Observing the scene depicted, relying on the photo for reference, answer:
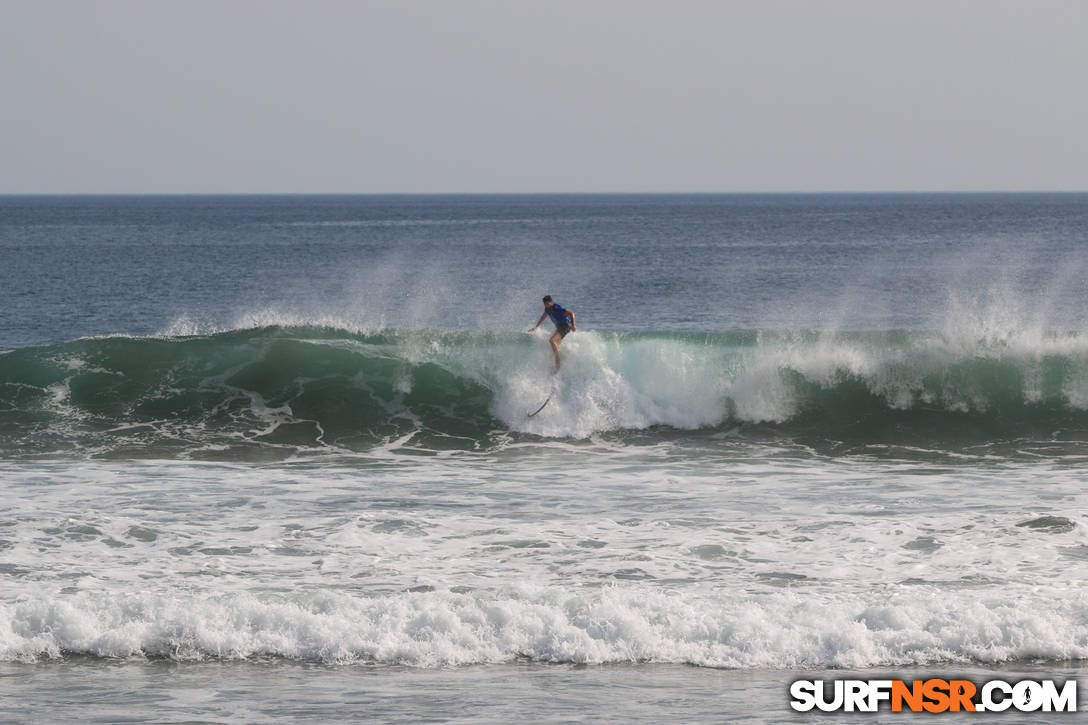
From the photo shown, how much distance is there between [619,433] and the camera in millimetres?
19625

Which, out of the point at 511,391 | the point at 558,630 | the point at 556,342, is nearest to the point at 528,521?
the point at 558,630

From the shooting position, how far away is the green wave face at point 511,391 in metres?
19.3

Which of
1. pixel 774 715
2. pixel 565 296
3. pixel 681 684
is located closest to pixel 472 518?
pixel 681 684

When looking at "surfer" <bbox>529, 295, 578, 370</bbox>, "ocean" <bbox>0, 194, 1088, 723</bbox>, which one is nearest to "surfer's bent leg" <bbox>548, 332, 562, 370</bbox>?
"surfer" <bbox>529, 295, 578, 370</bbox>

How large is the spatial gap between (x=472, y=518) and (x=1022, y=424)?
10654mm

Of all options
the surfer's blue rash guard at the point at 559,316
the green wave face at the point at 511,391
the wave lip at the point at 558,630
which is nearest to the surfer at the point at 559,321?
the surfer's blue rash guard at the point at 559,316

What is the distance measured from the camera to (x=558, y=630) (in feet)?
33.1

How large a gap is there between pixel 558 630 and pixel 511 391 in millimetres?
11045

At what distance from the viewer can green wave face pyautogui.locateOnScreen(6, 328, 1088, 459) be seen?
19344 millimetres

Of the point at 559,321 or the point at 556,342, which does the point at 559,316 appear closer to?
the point at 559,321

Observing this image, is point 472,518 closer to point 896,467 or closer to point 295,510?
point 295,510

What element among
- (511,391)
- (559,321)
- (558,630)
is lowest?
(558,630)

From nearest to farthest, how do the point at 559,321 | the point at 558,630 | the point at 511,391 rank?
the point at 558,630 → the point at 511,391 → the point at 559,321

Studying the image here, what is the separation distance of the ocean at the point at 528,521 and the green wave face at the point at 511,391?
0.24 feet
